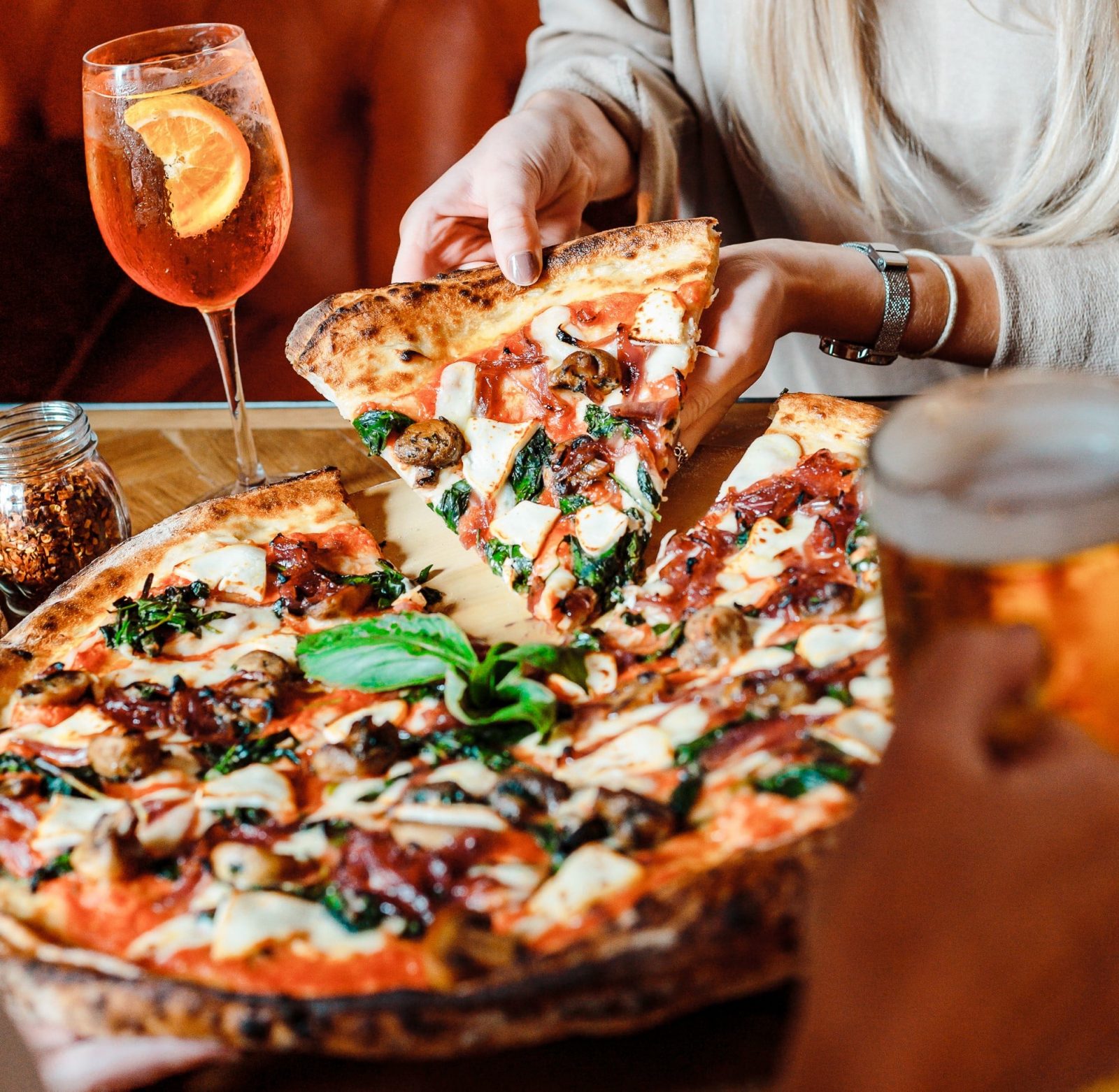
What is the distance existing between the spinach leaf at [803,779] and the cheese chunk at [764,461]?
2.43ft

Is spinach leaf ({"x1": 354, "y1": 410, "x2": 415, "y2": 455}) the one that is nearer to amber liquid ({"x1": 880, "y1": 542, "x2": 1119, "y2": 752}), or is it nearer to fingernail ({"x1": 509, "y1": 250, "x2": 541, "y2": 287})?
fingernail ({"x1": 509, "y1": 250, "x2": 541, "y2": 287})

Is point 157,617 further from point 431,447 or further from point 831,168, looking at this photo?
point 831,168

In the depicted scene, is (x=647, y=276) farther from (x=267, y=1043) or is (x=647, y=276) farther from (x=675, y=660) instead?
(x=267, y=1043)

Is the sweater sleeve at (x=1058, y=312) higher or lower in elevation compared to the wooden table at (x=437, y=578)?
A: higher

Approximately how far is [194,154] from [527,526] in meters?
0.82

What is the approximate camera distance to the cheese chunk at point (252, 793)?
1.21 meters

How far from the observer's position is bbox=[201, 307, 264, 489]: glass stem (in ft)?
6.55

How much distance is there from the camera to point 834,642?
1.29 metres

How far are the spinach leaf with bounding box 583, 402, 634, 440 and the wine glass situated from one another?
0.67 m

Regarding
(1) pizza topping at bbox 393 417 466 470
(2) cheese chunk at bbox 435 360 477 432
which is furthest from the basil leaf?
(2) cheese chunk at bbox 435 360 477 432

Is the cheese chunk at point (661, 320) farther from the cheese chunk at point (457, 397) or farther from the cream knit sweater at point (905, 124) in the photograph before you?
the cream knit sweater at point (905, 124)

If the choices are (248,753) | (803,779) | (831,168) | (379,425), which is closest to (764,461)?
(379,425)

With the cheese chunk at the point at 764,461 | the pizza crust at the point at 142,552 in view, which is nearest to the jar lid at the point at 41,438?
the pizza crust at the point at 142,552

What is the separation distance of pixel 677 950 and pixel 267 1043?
0.35 metres
